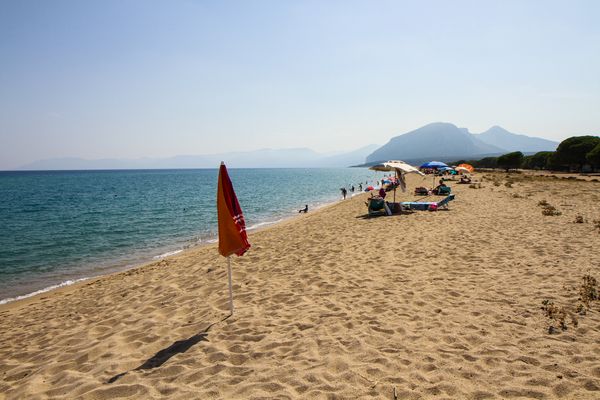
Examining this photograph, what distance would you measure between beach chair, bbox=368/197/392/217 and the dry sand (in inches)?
290

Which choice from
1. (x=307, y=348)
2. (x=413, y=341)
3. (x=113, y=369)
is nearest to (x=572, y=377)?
(x=413, y=341)

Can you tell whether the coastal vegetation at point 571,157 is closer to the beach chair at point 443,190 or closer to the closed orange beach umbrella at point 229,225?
the beach chair at point 443,190

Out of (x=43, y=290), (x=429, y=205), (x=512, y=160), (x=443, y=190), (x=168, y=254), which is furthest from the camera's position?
(x=512, y=160)

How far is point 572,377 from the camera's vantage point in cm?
378

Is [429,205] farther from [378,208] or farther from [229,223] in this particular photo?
[229,223]

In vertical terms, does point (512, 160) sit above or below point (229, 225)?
above

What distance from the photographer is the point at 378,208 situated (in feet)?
58.0

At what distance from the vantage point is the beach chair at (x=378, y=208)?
17.5m

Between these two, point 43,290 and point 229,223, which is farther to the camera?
point 43,290

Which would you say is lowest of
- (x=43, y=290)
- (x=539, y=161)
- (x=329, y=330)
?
(x=43, y=290)

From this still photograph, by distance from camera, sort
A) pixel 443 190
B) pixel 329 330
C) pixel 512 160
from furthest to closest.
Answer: pixel 512 160, pixel 443 190, pixel 329 330

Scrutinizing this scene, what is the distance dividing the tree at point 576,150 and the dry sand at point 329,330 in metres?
63.7

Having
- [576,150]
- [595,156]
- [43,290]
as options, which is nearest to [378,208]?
[43,290]

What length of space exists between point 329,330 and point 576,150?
244ft
